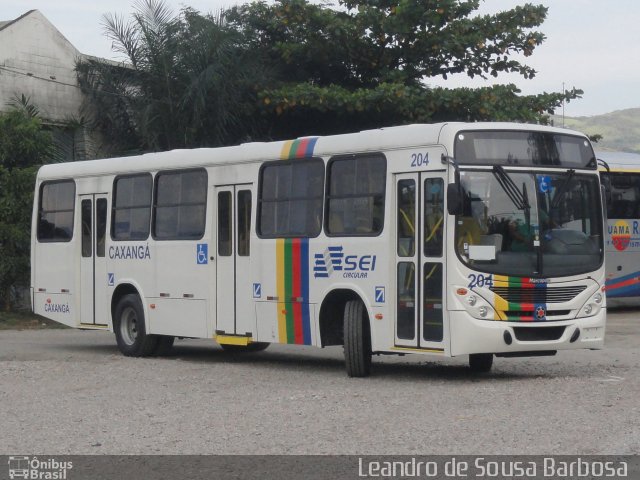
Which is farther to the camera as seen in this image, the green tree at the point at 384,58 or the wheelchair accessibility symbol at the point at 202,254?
the green tree at the point at 384,58

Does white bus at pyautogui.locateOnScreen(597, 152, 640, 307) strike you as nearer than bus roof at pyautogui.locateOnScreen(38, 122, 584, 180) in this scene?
No

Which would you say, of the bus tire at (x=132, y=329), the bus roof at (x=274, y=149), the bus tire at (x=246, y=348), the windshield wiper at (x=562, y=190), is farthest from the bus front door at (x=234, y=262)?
the windshield wiper at (x=562, y=190)

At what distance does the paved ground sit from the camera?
9820mm

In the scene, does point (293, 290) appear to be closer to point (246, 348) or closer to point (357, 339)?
point (357, 339)

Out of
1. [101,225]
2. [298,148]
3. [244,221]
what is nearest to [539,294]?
[298,148]

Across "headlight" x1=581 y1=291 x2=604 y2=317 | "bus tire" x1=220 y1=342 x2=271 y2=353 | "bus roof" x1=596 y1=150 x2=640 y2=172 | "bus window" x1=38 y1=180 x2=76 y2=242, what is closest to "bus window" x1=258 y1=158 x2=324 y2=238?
"headlight" x1=581 y1=291 x2=604 y2=317

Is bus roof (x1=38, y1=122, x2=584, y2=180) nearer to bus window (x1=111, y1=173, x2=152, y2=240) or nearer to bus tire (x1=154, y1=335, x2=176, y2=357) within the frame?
bus window (x1=111, y1=173, x2=152, y2=240)

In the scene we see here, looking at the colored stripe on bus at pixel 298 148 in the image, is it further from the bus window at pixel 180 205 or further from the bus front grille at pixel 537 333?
the bus front grille at pixel 537 333

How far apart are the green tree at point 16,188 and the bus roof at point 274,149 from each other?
19.8 feet

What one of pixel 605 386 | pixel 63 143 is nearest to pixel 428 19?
pixel 63 143

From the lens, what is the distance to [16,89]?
30609 mm

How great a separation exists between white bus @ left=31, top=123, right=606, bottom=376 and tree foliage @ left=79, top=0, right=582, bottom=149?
11.9 m

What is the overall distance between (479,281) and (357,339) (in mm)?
1789

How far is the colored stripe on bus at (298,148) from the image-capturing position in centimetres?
1583
